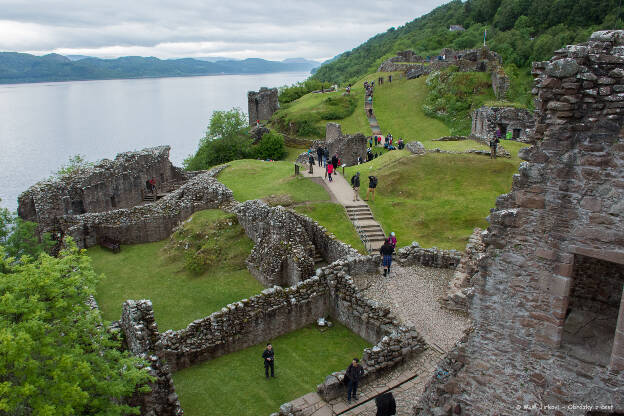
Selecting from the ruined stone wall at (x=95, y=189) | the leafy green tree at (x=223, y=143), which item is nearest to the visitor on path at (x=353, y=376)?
the ruined stone wall at (x=95, y=189)

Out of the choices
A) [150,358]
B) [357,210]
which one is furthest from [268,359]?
[357,210]

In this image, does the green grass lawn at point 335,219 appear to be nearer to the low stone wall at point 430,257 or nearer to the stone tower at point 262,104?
the low stone wall at point 430,257

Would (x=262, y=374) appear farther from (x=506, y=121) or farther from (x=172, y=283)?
(x=506, y=121)

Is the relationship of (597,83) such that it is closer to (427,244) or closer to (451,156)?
(427,244)

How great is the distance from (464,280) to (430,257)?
9.26ft

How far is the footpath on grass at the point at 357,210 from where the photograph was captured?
2294cm

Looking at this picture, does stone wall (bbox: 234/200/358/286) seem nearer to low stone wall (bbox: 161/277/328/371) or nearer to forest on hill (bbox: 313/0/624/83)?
low stone wall (bbox: 161/277/328/371)

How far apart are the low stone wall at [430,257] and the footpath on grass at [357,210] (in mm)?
1704

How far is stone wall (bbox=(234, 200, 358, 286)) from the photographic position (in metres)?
20.8

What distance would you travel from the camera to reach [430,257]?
20703mm

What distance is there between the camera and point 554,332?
25.4ft

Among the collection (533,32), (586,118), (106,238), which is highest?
(533,32)

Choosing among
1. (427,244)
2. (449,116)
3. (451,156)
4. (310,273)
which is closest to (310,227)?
(310,273)

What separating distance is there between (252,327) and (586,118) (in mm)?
13438
